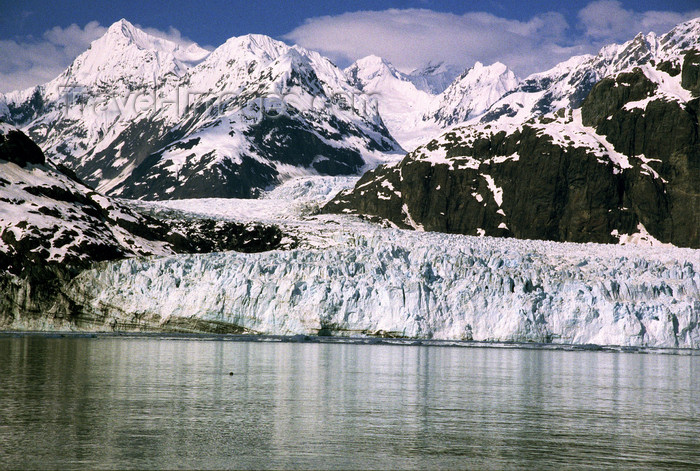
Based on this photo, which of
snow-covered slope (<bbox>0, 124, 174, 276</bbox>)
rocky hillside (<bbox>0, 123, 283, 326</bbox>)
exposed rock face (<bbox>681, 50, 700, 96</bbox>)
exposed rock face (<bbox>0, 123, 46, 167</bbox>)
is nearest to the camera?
rocky hillside (<bbox>0, 123, 283, 326</bbox>)

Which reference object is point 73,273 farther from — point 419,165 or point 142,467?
point 419,165

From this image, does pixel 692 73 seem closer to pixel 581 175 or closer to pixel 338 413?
pixel 581 175

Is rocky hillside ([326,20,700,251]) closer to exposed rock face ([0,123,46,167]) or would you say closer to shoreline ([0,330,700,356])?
exposed rock face ([0,123,46,167])

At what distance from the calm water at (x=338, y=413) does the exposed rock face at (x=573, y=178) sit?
248 ft

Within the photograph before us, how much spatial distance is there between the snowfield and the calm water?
39.1ft

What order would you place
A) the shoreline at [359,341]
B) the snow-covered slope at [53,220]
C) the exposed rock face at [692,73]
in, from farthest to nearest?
the exposed rock face at [692,73], the snow-covered slope at [53,220], the shoreline at [359,341]

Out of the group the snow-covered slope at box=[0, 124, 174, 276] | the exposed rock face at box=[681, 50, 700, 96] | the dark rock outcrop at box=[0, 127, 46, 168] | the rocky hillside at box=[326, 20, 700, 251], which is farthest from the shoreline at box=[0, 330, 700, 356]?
the exposed rock face at box=[681, 50, 700, 96]

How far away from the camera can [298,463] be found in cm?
1784

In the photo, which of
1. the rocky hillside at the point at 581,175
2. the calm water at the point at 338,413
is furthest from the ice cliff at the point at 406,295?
the rocky hillside at the point at 581,175

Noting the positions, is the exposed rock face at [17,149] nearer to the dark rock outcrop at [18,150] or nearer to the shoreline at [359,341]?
the dark rock outcrop at [18,150]

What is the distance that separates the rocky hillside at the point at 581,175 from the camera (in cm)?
11700

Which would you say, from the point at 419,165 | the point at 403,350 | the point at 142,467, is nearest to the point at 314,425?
the point at 142,467

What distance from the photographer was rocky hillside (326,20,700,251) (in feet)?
384

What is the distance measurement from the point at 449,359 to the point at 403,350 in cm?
702
